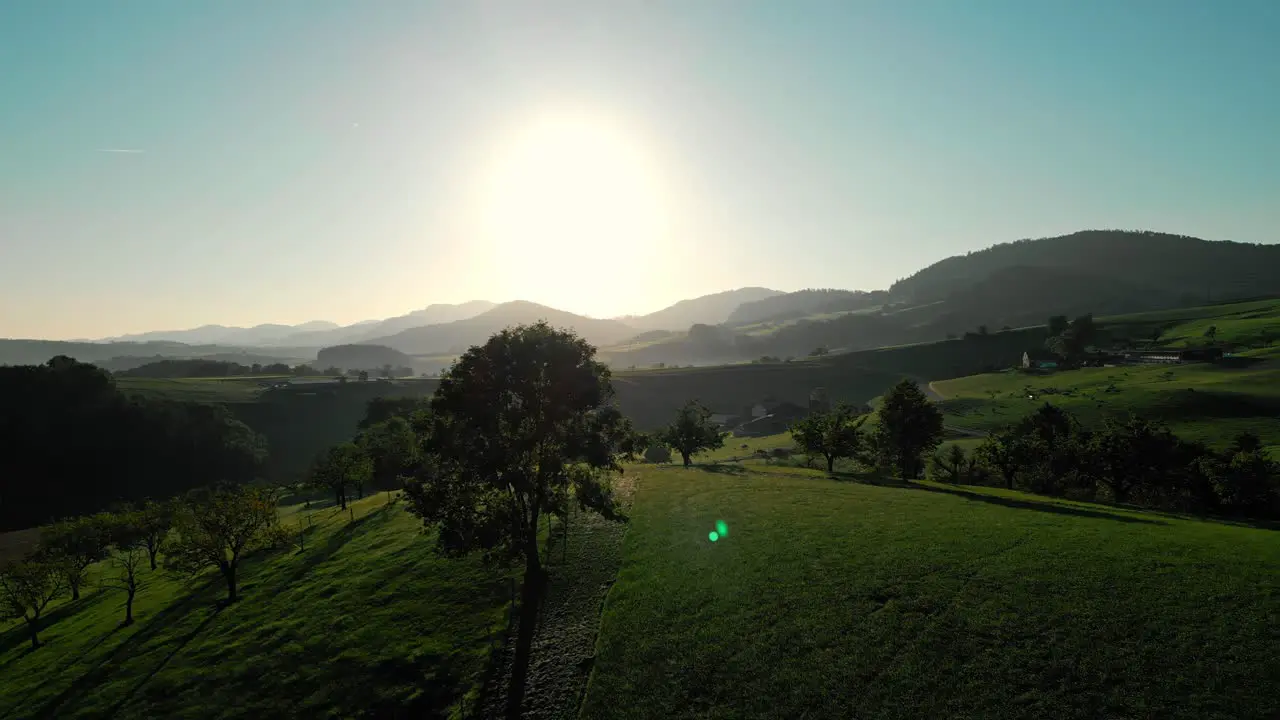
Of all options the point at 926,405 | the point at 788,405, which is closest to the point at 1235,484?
the point at 926,405

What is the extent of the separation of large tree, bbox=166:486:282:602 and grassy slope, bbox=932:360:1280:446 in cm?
12612

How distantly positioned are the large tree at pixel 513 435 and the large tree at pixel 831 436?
4879 cm

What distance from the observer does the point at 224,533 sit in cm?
4088

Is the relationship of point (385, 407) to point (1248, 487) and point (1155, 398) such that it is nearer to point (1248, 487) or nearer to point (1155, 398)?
point (1248, 487)

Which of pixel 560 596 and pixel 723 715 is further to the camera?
pixel 560 596

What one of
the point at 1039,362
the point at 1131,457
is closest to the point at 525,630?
the point at 1131,457

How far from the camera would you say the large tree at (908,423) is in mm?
67750

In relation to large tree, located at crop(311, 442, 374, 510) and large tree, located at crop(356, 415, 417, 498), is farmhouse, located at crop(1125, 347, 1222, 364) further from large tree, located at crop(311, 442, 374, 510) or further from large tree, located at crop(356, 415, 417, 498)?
large tree, located at crop(311, 442, 374, 510)

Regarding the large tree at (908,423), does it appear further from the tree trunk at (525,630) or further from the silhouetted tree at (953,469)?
the tree trunk at (525,630)

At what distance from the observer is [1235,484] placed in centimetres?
5100

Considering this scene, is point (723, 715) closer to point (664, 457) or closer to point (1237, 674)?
point (1237, 674)

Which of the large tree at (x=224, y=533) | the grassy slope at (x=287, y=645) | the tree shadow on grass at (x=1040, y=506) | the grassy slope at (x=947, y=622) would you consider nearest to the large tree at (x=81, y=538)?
the grassy slope at (x=287, y=645)

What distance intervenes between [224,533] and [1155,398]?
504 feet

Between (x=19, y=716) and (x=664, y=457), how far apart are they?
94.3 meters
